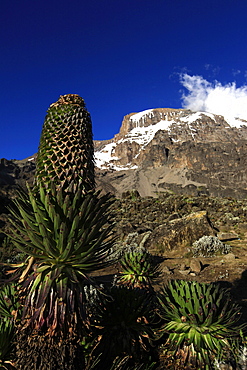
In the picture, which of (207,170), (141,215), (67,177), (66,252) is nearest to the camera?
(66,252)

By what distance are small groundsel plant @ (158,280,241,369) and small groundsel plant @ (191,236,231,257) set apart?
29.8 ft

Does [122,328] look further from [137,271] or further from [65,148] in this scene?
[65,148]

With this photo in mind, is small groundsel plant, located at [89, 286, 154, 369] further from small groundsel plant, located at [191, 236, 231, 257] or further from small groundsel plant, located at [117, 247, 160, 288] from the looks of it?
small groundsel plant, located at [191, 236, 231, 257]

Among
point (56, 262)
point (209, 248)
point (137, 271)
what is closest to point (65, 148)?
point (56, 262)

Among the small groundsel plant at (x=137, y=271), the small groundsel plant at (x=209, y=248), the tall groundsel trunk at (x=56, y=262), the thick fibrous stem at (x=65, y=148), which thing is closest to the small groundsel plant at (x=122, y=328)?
the tall groundsel trunk at (x=56, y=262)

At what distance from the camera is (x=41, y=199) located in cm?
234

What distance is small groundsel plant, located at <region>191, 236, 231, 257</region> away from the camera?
11.8m

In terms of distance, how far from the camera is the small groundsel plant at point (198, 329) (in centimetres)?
289

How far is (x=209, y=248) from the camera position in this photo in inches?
470

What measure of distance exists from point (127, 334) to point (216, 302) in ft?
4.22

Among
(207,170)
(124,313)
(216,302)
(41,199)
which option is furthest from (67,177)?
(207,170)

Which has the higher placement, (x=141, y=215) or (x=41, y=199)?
(x=41, y=199)

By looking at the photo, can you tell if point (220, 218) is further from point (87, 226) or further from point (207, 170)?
point (207, 170)

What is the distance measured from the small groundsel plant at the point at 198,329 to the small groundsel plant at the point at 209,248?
29.8 feet
